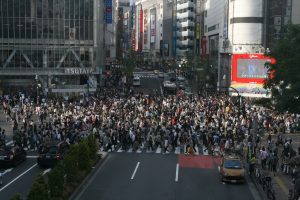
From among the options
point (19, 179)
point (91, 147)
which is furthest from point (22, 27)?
point (19, 179)

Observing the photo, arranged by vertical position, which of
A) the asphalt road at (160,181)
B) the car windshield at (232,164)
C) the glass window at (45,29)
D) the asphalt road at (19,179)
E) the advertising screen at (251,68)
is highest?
the glass window at (45,29)

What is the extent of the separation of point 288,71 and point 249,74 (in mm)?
35863

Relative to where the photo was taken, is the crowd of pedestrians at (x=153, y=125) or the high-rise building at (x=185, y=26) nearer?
the crowd of pedestrians at (x=153, y=125)

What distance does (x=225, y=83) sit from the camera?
267ft

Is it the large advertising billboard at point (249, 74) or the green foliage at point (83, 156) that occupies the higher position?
the large advertising billboard at point (249, 74)

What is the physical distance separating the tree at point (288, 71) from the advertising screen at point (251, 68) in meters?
33.3

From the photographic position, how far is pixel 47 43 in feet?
257

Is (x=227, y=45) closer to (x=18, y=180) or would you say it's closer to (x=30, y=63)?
(x=30, y=63)

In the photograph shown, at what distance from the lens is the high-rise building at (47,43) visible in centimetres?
7631

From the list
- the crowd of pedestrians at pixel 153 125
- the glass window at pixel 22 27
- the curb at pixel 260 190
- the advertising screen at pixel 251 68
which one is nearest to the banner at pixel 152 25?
the glass window at pixel 22 27

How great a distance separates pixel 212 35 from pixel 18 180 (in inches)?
3215

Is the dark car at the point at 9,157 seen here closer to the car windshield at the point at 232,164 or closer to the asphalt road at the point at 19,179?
the asphalt road at the point at 19,179

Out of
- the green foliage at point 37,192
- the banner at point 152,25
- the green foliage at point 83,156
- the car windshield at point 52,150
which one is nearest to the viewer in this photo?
the green foliage at point 37,192

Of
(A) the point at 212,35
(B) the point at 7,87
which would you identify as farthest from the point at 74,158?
(A) the point at 212,35
